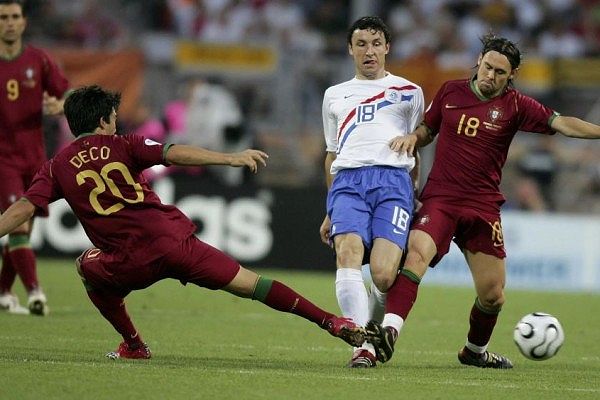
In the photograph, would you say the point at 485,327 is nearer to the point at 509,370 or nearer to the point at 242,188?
the point at 509,370

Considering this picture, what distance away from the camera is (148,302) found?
12.9 metres

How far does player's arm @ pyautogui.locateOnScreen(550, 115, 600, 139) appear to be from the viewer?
8.17 metres

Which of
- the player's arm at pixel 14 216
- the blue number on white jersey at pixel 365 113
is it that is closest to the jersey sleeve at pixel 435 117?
the blue number on white jersey at pixel 365 113

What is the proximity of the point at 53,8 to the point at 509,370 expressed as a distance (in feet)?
43.8

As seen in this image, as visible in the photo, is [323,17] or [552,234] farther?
[323,17]

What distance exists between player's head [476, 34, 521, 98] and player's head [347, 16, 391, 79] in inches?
26.0

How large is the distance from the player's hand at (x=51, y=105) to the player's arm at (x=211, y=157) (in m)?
3.84

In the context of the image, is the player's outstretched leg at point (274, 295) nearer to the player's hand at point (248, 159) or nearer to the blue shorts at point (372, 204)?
the blue shorts at point (372, 204)

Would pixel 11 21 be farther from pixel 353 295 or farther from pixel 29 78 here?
pixel 353 295

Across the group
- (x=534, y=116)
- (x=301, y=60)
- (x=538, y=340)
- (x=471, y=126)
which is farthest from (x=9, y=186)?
(x=301, y=60)

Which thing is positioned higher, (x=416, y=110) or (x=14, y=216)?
(x=416, y=110)

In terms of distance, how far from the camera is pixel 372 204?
826 cm

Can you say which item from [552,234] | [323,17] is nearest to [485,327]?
[552,234]

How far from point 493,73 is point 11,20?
4699 millimetres
